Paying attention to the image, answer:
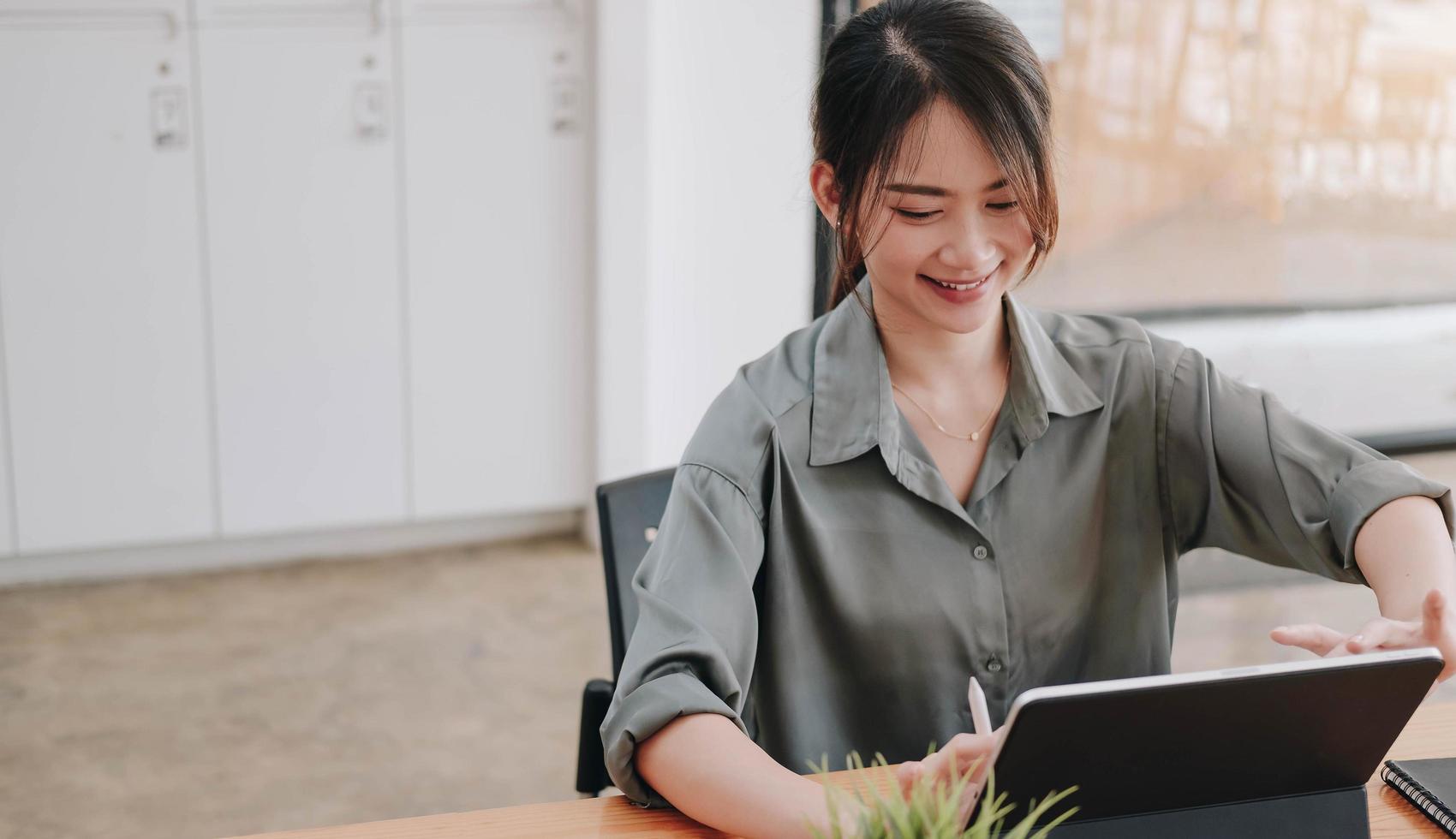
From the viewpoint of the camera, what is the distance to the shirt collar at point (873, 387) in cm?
139

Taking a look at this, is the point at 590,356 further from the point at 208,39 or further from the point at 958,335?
the point at 958,335

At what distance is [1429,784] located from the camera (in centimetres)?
118

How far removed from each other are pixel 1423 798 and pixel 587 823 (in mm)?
666

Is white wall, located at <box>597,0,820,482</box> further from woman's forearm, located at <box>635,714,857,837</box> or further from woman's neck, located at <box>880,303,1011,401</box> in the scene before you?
woman's forearm, located at <box>635,714,857,837</box>

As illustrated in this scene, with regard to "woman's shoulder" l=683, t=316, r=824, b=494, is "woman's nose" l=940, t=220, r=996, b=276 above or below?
above

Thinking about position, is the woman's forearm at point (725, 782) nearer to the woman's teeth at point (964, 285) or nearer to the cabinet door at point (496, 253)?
the woman's teeth at point (964, 285)

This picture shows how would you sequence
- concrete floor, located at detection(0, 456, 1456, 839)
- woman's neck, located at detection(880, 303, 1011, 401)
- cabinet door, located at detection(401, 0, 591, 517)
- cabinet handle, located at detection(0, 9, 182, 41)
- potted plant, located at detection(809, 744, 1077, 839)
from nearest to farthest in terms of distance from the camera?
1. potted plant, located at detection(809, 744, 1077, 839)
2. woman's neck, located at detection(880, 303, 1011, 401)
3. concrete floor, located at detection(0, 456, 1456, 839)
4. cabinet handle, located at detection(0, 9, 182, 41)
5. cabinet door, located at detection(401, 0, 591, 517)

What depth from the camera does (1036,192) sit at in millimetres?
1296

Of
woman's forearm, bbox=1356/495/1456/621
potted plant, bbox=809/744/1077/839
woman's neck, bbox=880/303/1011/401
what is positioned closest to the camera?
potted plant, bbox=809/744/1077/839

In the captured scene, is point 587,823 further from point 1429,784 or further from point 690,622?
point 1429,784

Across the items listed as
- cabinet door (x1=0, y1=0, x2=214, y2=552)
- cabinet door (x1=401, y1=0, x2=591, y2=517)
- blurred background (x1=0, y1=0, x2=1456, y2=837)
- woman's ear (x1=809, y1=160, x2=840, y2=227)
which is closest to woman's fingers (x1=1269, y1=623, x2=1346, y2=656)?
woman's ear (x1=809, y1=160, x2=840, y2=227)

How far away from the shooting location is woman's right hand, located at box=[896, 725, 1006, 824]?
1.01 m

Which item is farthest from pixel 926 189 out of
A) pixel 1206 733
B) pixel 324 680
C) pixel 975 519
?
pixel 324 680

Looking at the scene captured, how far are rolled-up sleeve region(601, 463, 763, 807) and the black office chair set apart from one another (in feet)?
0.75
